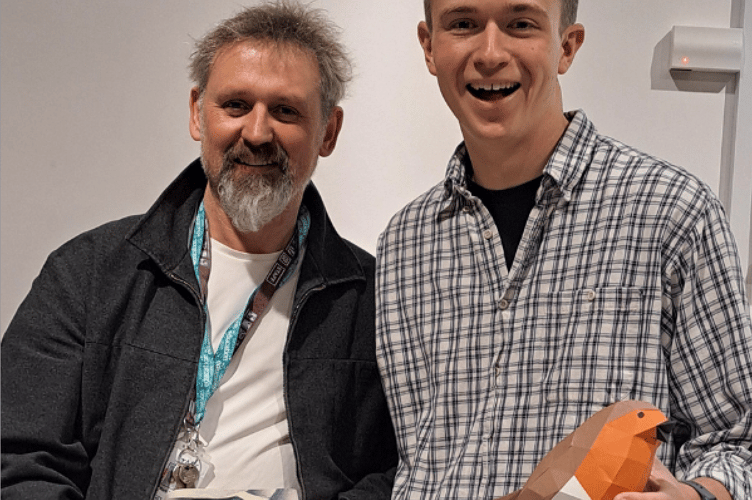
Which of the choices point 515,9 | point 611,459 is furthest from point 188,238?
point 611,459

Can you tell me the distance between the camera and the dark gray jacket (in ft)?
5.37

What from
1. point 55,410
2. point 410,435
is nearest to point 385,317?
point 410,435

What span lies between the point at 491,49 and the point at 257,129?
560 mm

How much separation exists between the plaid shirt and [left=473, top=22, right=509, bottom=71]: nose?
197mm

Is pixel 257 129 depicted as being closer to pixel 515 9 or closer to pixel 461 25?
pixel 461 25

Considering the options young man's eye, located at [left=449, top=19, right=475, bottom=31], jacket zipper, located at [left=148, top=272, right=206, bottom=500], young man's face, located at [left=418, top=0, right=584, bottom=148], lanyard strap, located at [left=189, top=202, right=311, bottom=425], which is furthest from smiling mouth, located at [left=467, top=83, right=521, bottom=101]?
jacket zipper, located at [left=148, top=272, right=206, bottom=500]

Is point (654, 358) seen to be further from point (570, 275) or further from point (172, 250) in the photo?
point (172, 250)

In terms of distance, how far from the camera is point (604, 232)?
57.4 inches

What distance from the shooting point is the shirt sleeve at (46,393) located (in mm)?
1603

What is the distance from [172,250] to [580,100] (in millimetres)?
1178

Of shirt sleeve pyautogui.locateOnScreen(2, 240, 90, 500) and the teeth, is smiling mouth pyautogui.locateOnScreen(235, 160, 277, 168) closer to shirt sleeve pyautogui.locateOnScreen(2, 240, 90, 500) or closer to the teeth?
shirt sleeve pyautogui.locateOnScreen(2, 240, 90, 500)

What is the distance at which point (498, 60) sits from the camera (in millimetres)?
1450

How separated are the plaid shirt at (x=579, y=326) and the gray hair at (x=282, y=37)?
44 centimetres

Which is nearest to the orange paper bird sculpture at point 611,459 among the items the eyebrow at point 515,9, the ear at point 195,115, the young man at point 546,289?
the young man at point 546,289
